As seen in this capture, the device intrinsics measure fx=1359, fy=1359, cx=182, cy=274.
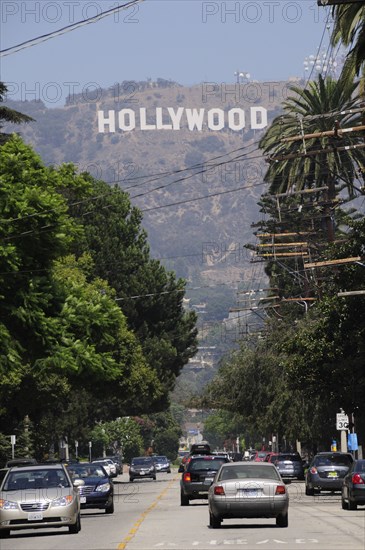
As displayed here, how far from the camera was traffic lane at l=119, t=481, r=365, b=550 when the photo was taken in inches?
1004

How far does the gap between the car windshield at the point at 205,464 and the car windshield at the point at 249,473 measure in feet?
52.1

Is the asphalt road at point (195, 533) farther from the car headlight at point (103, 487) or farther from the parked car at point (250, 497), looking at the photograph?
the car headlight at point (103, 487)

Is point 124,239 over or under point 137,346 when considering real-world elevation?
over

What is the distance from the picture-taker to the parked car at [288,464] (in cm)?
7106

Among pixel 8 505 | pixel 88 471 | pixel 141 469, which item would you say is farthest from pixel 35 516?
pixel 141 469

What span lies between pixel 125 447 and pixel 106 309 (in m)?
142

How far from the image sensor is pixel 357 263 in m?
52.5

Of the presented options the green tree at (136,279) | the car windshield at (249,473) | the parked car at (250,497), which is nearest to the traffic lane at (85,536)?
the parked car at (250,497)

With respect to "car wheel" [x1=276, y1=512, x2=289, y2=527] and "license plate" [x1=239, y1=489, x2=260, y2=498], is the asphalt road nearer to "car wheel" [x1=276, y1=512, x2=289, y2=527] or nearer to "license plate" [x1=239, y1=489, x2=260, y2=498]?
"car wheel" [x1=276, y1=512, x2=289, y2=527]

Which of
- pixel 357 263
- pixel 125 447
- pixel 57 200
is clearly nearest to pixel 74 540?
pixel 57 200

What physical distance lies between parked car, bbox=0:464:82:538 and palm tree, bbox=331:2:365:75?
16665 mm

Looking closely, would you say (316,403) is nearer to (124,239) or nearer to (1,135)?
(1,135)

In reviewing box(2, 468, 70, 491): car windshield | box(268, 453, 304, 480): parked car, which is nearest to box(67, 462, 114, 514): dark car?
box(2, 468, 70, 491): car windshield

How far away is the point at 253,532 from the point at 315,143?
5185 centimetres
